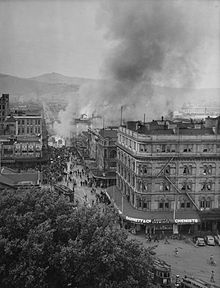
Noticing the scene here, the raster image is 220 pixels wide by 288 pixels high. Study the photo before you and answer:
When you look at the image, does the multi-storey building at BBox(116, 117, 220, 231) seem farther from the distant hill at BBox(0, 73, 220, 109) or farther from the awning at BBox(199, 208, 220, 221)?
the distant hill at BBox(0, 73, 220, 109)

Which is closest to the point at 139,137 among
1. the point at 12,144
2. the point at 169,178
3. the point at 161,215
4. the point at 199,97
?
the point at 169,178

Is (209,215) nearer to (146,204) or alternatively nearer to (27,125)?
(146,204)

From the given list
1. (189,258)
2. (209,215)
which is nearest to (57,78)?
(209,215)

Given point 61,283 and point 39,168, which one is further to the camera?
point 39,168

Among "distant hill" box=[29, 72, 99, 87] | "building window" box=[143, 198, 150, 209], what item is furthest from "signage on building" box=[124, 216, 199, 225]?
"distant hill" box=[29, 72, 99, 87]

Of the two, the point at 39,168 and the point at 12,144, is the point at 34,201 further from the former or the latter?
the point at 12,144

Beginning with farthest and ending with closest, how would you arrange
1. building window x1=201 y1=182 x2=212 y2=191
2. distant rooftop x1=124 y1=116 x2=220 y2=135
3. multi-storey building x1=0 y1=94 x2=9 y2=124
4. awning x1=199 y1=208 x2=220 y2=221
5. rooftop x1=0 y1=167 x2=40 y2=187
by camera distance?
multi-storey building x1=0 y1=94 x2=9 y2=124, distant rooftop x1=124 y1=116 x2=220 y2=135, rooftop x1=0 y1=167 x2=40 y2=187, building window x1=201 y1=182 x2=212 y2=191, awning x1=199 y1=208 x2=220 y2=221
